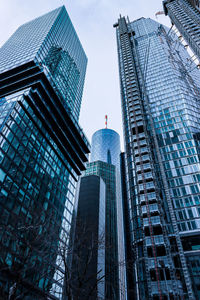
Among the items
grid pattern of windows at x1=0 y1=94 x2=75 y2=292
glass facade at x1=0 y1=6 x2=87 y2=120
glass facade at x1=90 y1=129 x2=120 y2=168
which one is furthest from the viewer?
glass facade at x1=90 y1=129 x2=120 y2=168

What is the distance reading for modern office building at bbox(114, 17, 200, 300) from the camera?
47156 mm

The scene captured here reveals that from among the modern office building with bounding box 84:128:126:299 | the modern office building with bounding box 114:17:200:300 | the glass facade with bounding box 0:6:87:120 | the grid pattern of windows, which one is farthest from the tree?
the modern office building with bounding box 84:128:126:299

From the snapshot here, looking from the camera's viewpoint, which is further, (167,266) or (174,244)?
(174,244)

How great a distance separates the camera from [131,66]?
97938mm

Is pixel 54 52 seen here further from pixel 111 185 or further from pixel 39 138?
pixel 111 185

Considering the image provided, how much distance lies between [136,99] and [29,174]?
175 ft

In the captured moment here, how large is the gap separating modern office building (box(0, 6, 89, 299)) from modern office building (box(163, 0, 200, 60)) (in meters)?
45.3

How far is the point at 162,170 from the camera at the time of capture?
203 ft

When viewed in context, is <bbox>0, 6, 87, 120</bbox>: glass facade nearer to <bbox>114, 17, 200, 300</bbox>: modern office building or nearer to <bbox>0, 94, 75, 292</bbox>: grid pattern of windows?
<bbox>0, 94, 75, 292</bbox>: grid pattern of windows

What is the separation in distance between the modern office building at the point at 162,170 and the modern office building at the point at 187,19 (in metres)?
9.69

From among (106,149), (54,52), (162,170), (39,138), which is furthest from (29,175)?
(106,149)

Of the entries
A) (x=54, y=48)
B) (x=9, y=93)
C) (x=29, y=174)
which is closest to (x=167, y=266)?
(x=29, y=174)

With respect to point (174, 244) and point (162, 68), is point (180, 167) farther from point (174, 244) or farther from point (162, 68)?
point (162, 68)

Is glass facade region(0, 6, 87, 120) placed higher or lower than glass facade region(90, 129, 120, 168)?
lower
